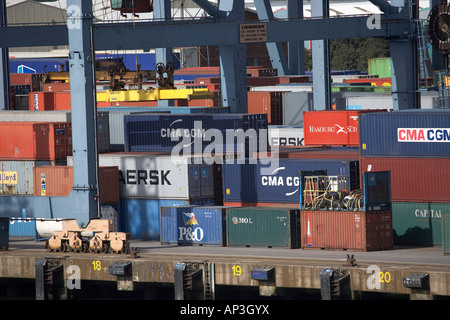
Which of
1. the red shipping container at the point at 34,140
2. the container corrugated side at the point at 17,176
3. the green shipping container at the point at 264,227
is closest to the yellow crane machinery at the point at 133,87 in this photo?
the red shipping container at the point at 34,140

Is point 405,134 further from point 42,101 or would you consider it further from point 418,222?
point 42,101

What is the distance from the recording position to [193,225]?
42.1 metres

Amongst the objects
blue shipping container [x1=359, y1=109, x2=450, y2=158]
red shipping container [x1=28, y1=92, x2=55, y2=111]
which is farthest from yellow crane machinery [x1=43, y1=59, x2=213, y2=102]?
red shipping container [x1=28, y1=92, x2=55, y2=111]

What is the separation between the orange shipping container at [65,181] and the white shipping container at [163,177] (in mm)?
644

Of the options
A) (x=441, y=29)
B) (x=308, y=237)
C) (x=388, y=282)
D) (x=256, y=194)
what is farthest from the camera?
(x=441, y=29)

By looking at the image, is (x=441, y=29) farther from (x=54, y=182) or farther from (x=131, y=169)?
(x=54, y=182)

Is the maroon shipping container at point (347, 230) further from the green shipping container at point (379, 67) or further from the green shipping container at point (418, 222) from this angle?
the green shipping container at point (379, 67)

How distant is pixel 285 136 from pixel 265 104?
16.7 ft

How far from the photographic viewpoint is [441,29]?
47.4 m

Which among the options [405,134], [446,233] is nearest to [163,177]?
[405,134]

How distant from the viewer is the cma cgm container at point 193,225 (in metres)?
41.5

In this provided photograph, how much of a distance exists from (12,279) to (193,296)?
10.6m

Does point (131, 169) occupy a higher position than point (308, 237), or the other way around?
point (131, 169)
